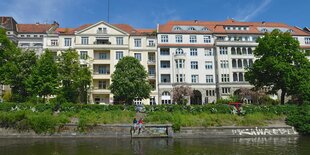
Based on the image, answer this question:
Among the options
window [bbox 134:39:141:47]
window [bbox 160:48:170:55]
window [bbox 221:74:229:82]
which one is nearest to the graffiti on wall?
window [bbox 221:74:229:82]

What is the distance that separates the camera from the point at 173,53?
65188 mm

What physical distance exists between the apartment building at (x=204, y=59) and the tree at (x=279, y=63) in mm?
11521

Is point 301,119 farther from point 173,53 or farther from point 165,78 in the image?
point 173,53

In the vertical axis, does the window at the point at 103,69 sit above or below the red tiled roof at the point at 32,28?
below

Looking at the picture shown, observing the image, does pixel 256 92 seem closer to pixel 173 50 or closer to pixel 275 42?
pixel 275 42

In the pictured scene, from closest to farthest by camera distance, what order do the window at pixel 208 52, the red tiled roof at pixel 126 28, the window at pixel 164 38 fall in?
the window at pixel 164 38 < the window at pixel 208 52 < the red tiled roof at pixel 126 28

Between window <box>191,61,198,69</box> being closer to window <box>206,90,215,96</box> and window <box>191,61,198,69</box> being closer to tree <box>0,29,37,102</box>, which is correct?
window <box>206,90,215,96</box>

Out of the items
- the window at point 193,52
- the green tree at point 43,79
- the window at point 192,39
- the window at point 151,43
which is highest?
the window at point 192,39

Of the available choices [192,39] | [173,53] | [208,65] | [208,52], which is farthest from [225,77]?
[173,53]

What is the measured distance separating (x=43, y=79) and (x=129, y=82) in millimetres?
14530

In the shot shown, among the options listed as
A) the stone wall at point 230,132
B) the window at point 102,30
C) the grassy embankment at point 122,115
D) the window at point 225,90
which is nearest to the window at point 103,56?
the window at point 102,30

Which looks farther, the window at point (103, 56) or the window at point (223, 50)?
the window at point (223, 50)

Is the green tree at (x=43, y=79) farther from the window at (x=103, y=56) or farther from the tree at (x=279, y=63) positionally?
the tree at (x=279, y=63)

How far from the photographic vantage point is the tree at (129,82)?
49344 mm
